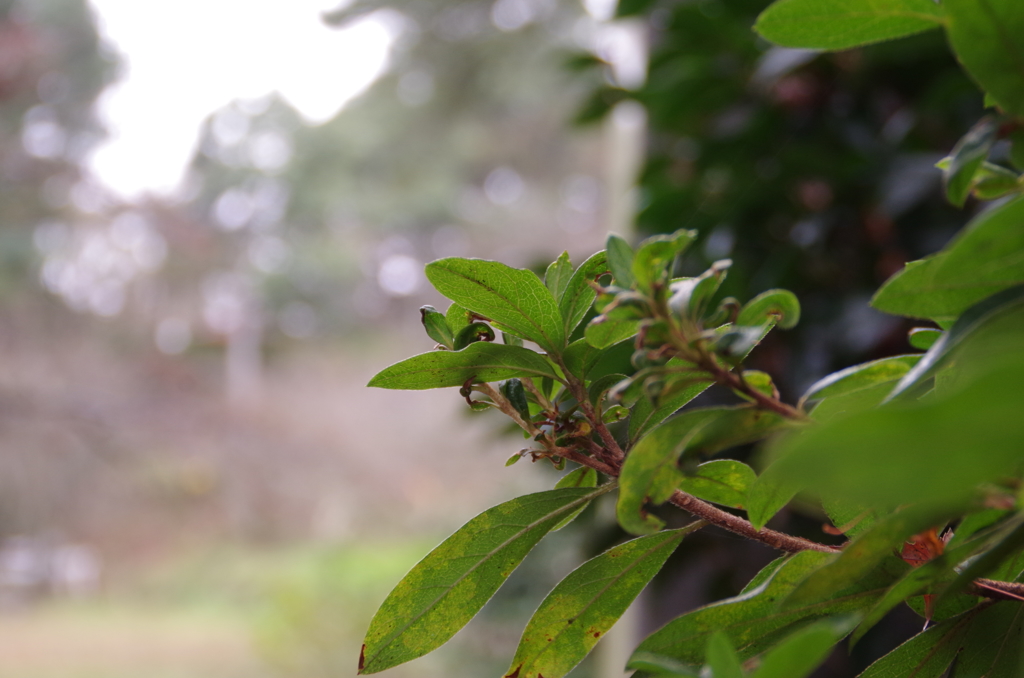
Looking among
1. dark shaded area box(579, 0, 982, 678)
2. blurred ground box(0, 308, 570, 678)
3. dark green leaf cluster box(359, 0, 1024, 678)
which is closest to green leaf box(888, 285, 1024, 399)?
dark green leaf cluster box(359, 0, 1024, 678)

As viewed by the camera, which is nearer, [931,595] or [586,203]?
[931,595]

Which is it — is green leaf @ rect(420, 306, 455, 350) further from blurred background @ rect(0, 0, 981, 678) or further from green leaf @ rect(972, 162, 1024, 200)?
blurred background @ rect(0, 0, 981, 678)

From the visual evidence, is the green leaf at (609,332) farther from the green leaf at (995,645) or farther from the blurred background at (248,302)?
the blurred background at (248,302)

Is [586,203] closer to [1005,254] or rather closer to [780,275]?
[780,275]

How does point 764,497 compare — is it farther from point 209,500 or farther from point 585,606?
point 209,500

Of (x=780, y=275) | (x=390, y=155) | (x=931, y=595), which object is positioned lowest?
(x=931, y=595)

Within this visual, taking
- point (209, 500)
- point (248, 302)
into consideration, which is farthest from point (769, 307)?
point (248, 302)

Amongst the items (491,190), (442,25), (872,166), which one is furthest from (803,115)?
(491,190)
